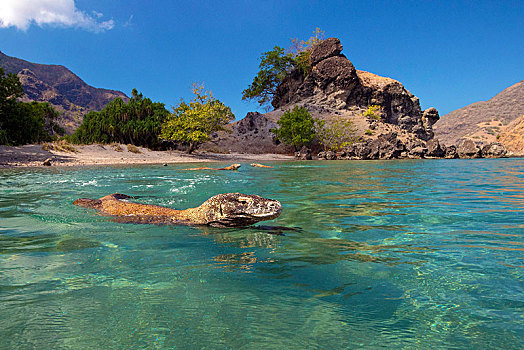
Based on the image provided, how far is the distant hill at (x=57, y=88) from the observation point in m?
140

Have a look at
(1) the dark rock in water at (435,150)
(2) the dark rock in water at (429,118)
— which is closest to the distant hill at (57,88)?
(2) the dark rock in water at (429,118)

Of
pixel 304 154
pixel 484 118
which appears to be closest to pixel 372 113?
pixel 304 154

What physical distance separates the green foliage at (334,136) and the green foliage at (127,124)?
796 inches

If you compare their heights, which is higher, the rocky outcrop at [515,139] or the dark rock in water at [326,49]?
the dark rock in water at [326,49]

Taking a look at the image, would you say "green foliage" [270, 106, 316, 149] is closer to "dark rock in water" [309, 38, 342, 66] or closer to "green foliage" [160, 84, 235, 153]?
"green foliage" [160, 84, 235, 153]

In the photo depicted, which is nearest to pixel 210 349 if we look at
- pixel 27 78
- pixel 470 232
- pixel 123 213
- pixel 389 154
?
pixel 470 232

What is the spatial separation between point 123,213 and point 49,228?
3.78 ft

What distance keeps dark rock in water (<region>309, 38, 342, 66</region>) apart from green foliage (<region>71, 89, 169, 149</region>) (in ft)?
103

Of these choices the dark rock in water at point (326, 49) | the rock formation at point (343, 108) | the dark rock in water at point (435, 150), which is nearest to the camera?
the dark rock in water at point (435, 150)

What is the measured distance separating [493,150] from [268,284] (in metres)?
48.7

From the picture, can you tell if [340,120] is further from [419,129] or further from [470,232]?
[470,232]

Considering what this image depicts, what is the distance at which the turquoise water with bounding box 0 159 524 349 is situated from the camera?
187 cm

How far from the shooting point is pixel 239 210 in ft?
15.2

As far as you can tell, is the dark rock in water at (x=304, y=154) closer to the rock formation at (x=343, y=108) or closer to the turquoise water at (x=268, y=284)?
the rock formation at (x=343, y=108)
